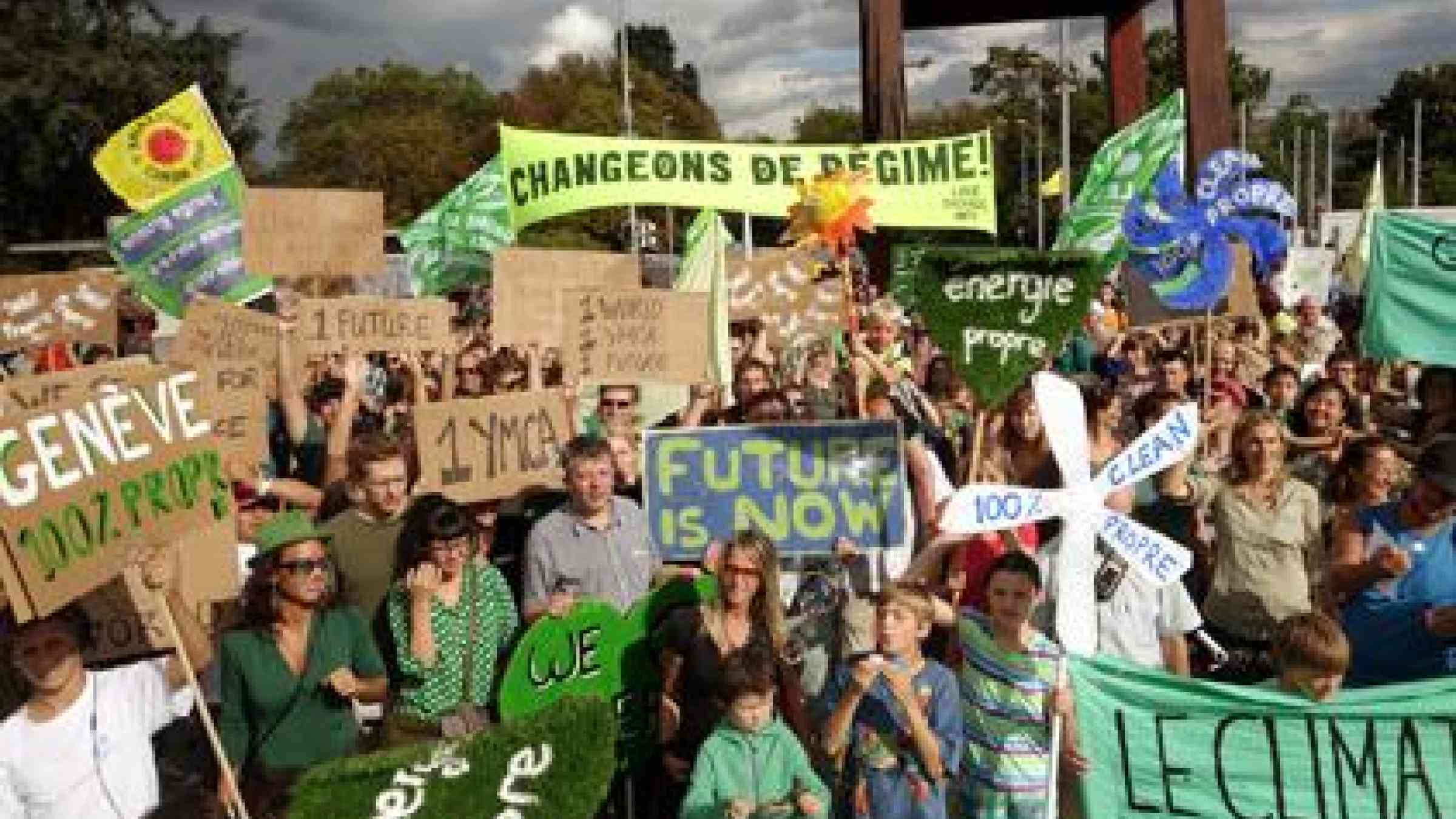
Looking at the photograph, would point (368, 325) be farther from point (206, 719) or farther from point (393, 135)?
point (393, 135)

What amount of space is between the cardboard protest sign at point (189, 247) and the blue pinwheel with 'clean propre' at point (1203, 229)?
520 cm

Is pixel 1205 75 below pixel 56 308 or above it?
above

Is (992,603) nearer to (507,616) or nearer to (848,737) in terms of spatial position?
(848,737)

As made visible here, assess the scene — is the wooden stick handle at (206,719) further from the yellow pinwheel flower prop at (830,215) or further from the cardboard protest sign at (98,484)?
the yellow pinwheel flower prop at (830,215)

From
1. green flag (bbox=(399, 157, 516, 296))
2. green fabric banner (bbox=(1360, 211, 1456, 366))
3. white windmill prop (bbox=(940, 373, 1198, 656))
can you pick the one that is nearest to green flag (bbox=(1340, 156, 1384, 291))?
green fabric banner (bbox=(1360, 211, 1456, 366))

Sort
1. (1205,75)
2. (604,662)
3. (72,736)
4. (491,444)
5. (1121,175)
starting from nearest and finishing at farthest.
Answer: (72,736) → (604,662) → (491,444) → (1121,175) → (1205,75)

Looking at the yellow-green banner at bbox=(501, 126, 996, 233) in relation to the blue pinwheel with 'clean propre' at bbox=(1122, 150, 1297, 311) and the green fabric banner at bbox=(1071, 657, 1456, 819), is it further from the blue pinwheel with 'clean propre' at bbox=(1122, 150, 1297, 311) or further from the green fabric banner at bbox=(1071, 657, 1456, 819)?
the green fabric banner at bbox=(1071, 657, 1456, 819)

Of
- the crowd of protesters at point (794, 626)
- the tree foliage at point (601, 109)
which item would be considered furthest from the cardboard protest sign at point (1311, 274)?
the tree foliage at point (601, 109)

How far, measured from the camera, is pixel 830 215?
747 cm

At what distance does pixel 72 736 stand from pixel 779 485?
2420 mm

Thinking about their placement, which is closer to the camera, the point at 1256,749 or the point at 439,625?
the point at 1256,749

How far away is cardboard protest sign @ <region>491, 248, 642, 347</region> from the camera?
25.5 ft

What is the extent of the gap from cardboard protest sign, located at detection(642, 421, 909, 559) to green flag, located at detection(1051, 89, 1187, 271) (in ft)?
16.3

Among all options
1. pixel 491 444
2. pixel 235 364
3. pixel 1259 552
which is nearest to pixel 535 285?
pixel 235 364
